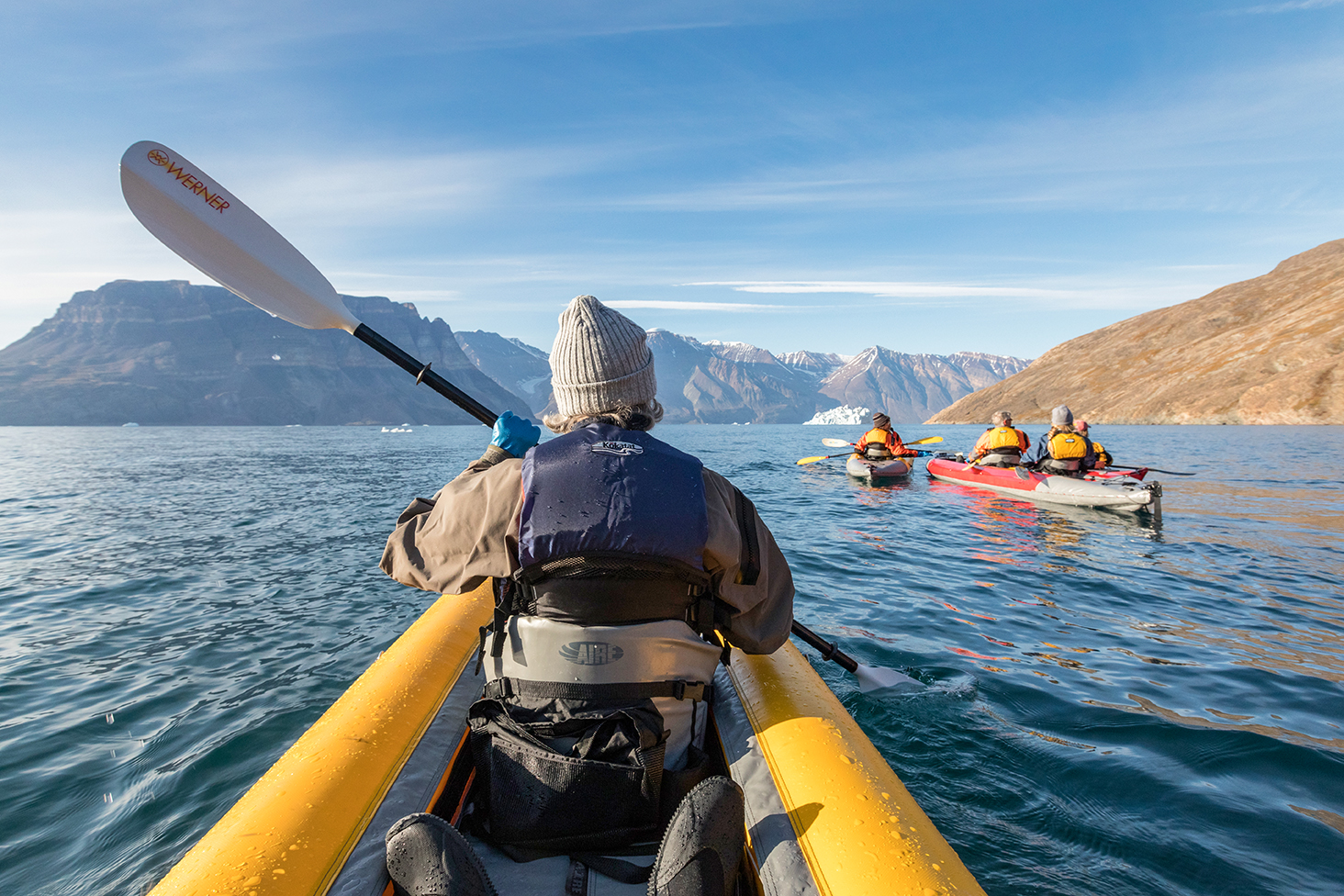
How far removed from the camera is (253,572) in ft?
28.5

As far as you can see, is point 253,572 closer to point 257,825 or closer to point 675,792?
point 257,825

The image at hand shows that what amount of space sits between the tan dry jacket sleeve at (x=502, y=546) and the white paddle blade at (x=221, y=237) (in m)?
2.83

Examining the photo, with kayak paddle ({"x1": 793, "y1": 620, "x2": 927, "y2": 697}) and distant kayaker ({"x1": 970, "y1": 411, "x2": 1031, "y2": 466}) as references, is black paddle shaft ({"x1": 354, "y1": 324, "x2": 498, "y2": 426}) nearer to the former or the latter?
kayak paddle ({"x1": 793, "y1": 620, "x2": 927, "y2": 697})

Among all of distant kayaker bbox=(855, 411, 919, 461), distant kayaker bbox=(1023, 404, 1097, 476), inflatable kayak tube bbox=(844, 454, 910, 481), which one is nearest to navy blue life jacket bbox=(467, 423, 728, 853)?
distant kayaker bbox=(1023, 404, 1097, 476)

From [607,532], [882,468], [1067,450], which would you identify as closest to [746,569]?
[607,532]

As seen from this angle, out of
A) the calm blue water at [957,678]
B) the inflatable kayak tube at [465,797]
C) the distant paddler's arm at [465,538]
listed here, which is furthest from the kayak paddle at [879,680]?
the distant paddler's arm at [465,538]

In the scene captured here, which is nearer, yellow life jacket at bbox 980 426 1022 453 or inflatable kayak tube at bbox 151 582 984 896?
inflatable kayak tube at bbox 151 582 984 896

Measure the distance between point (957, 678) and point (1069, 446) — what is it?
1061 centimetres

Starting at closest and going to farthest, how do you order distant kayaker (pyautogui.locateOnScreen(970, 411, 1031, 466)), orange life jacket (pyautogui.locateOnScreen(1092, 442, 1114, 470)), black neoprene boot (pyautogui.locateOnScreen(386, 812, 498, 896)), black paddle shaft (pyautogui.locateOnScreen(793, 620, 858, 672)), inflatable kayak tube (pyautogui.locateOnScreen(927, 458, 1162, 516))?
black neoprene boot (pyautogui.locateOnScreen(386, 812, 498, 896)), black paddle shaft (pyautogui.locateOnScreen(793, 620, 858, 672)), inflatable kayak tube (pyautogui.locateOnScreen(927, 458, 1162, 516)), orange life jacket (pyautogui.locateOnScreen(1092, 442, 1114, 470)), distant kayaker (pyautogui.locateOnScreen(970, 411, 1031, 466))

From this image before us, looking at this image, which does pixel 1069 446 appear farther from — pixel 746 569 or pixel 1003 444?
pixel 746 569

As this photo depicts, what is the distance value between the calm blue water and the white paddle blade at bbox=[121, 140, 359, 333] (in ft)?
9.92

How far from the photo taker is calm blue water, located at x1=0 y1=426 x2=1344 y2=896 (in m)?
3.23

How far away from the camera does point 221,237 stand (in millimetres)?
4043

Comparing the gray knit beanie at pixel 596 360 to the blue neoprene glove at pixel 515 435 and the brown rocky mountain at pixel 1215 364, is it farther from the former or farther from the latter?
the brown rocky mountain at pixel 1215 364
